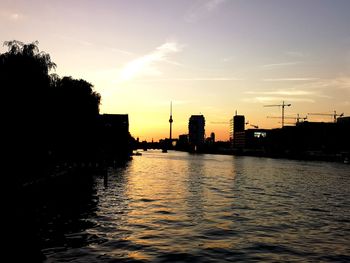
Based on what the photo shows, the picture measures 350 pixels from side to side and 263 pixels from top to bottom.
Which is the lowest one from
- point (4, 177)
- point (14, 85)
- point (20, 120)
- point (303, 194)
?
point (303, 194)

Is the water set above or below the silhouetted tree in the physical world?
below

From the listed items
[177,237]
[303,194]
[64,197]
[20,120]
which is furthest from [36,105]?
[303,194]

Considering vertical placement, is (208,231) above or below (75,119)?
below

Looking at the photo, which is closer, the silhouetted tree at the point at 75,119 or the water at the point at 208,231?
the water at the point at 208,231

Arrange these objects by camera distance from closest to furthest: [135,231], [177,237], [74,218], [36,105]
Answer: [177,237] < [135,231] < [74,218] < [36,105]

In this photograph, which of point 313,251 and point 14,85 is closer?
point 313,251

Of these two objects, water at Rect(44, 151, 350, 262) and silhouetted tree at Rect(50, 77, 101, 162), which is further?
silhouetted tree at Rect(50, 77, 101, 162)

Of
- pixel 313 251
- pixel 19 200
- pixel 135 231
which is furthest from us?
pixel 19 200

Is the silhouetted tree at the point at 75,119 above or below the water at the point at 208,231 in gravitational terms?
above

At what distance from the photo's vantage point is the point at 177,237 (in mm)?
28094

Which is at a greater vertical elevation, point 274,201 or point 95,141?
point 95,141

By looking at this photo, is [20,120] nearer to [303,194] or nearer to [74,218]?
[74,218]

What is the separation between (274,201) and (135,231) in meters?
25.3

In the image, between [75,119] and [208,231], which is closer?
[208,231]
